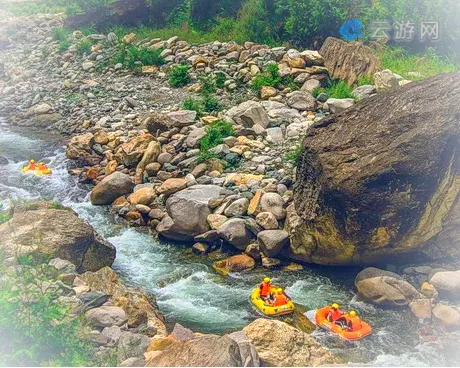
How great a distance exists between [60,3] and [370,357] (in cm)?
3105

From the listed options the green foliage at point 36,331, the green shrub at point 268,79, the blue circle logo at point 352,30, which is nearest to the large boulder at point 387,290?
the green foliage at point 36,331

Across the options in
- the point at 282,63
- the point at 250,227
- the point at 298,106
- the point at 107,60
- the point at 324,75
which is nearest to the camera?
the point at 250,227

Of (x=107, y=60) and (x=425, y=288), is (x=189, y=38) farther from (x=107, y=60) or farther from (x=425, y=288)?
(x=425, y=288)

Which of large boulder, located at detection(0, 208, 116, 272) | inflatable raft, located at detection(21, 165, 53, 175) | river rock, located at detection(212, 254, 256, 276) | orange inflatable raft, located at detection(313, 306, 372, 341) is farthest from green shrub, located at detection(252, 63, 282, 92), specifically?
orange inflatable raft, located at detection(313, 306, 372, 341)

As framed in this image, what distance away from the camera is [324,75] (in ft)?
51.3

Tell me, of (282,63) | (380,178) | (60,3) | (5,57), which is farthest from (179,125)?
(60,3)

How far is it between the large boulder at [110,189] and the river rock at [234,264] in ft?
11.2

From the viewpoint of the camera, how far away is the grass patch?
15100 mm

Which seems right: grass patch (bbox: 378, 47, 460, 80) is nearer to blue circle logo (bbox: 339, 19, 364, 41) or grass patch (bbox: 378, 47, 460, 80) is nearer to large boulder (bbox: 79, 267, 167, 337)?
blue circle logo (bbox: 339, 19, 364, 41)

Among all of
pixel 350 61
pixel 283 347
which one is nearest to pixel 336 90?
pixel 350 61

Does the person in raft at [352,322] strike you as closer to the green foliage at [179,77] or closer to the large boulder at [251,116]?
the large boulder at [251,116]

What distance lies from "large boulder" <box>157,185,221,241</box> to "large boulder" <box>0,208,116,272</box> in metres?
1.59

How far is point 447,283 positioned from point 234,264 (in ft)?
12.0

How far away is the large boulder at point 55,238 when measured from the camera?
27.2ft
